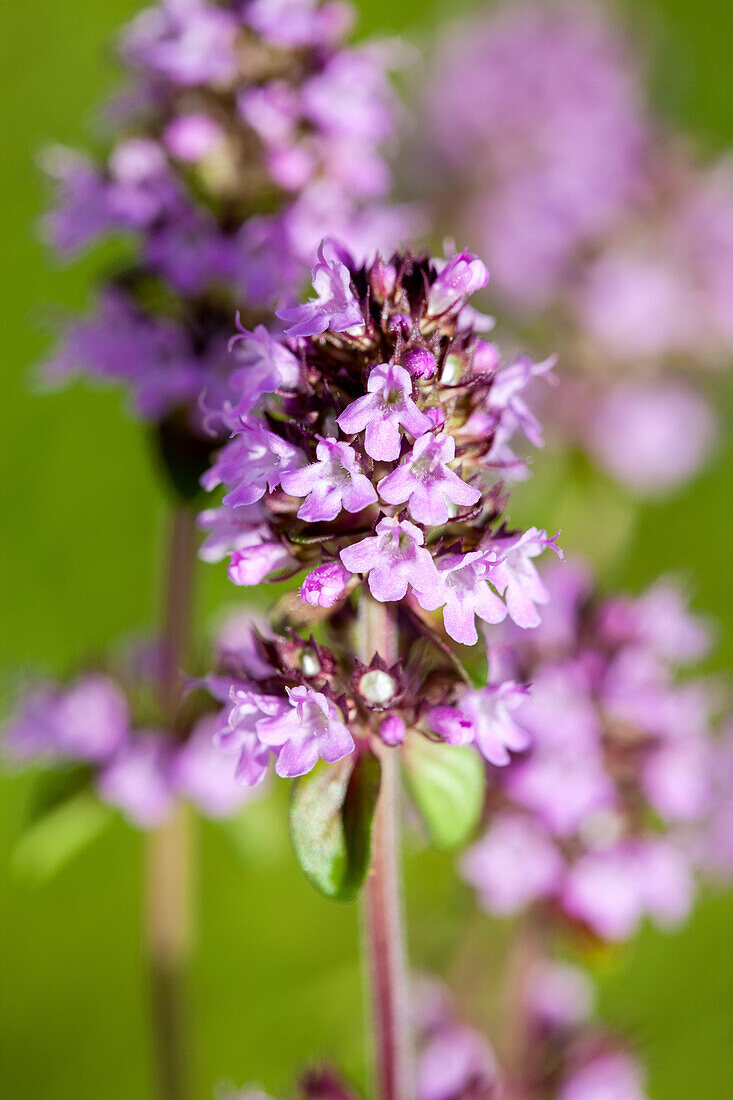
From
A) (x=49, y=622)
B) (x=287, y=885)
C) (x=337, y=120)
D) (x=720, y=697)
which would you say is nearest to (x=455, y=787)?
(x=720, y=697)

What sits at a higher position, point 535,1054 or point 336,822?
point 336,822

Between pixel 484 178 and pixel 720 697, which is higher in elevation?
pixel 484 178

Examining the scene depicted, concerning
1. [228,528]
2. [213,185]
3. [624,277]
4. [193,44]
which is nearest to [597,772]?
[228,528]

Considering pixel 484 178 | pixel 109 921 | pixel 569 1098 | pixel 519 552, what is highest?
pixel 484 178

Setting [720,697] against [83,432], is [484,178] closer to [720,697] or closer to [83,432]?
[83,432]

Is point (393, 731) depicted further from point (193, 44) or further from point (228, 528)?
point (193, 44)

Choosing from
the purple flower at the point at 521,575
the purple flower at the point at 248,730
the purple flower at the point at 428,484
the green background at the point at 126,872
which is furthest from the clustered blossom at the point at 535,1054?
the purple flower at the point at 428,484

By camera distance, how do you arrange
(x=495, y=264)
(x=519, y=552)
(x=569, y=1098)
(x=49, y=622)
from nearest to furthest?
(x=519, y=552), (x=569, y=1098), (x=495, y=264), (x=49, y=622)

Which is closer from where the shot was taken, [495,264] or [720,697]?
[720,697]
